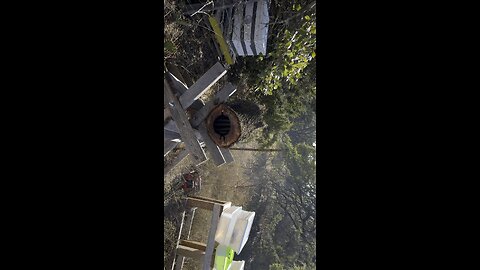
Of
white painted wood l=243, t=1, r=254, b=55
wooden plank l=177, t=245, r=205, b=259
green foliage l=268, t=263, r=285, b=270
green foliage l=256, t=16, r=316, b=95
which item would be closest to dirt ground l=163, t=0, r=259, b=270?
wooden plank l=177, t=245, r=205, b=259

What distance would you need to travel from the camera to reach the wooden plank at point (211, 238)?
3.05 m

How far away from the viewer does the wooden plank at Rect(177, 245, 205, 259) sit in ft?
10.7

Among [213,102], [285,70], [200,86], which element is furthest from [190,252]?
[285,70]

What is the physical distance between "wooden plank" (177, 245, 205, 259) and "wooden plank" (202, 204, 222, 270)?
13 cm

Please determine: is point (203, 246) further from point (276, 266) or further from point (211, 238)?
point (276, 266)

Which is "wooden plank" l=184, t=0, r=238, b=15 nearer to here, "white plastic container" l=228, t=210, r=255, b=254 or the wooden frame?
the wooden frame

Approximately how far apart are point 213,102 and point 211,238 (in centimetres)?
125

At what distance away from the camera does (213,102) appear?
7.95 feet

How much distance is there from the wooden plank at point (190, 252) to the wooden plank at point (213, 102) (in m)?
1.37
